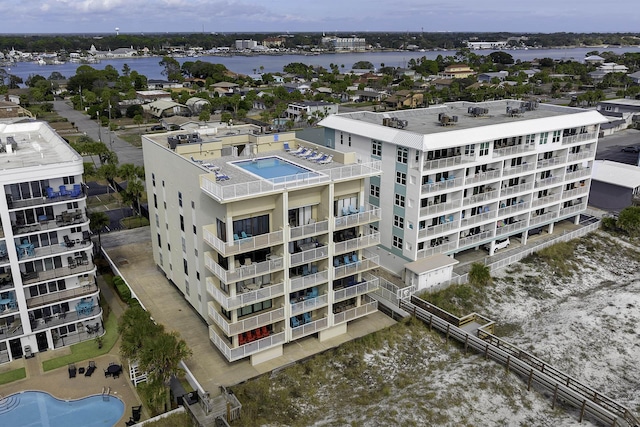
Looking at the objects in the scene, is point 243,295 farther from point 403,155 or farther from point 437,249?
point 437,249

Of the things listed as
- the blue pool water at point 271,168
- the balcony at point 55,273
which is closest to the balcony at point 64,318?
the balcony at point 55,273

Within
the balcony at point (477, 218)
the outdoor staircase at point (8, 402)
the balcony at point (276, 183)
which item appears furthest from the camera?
the balcony at point (477, 218)

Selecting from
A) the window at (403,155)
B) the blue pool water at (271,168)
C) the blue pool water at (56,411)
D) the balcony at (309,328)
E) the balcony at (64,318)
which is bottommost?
the blue pool water at (56,411)

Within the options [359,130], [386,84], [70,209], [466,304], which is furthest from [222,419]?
[386,84]

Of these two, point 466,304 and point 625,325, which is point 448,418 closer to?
point 466,304

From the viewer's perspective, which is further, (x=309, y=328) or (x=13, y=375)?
(x=309, y=328)

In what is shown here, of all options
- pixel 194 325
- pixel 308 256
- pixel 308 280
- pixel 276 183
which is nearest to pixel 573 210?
pixel 308 280

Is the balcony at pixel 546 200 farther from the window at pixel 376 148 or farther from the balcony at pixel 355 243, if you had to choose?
the balcony at pixel 355 243
